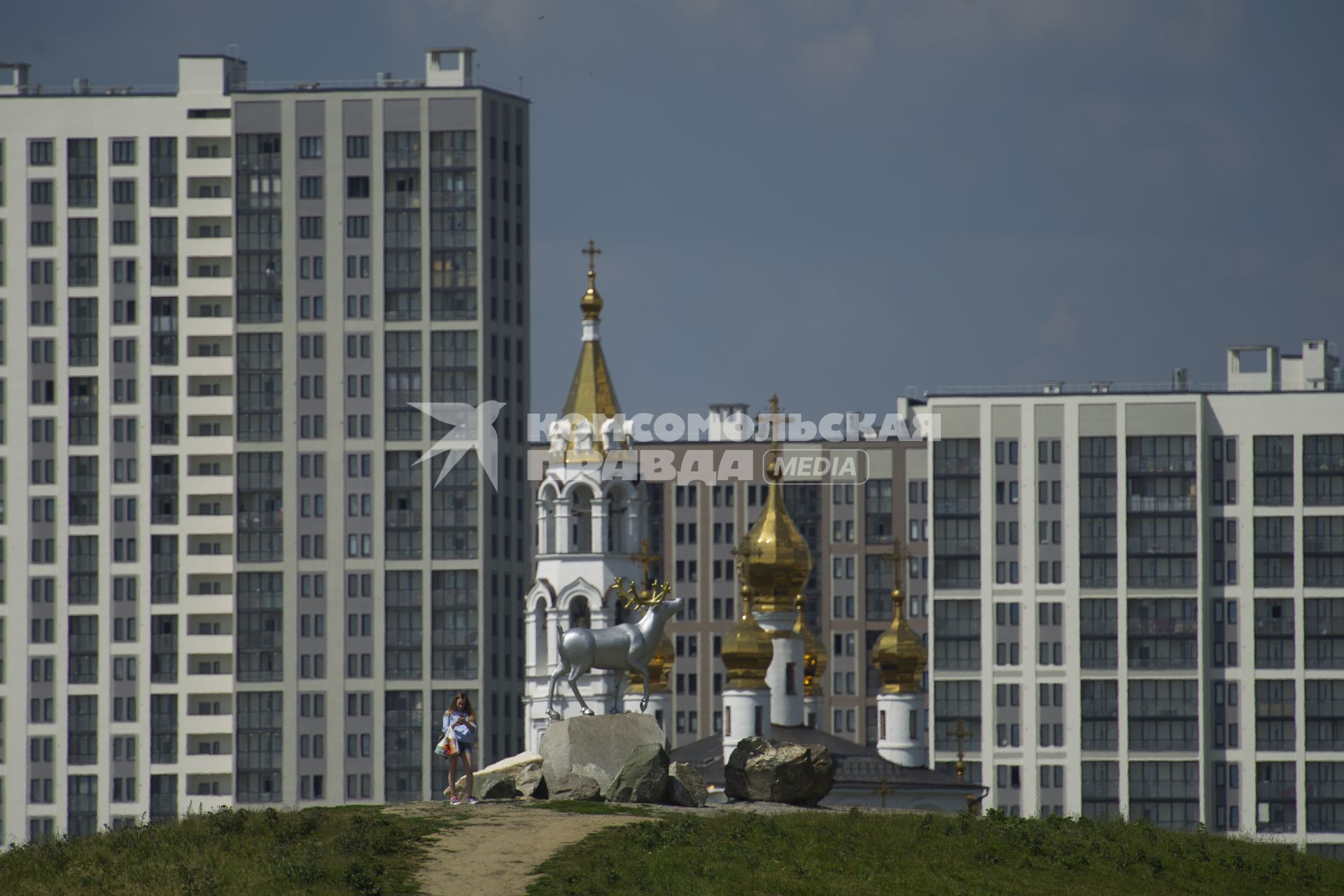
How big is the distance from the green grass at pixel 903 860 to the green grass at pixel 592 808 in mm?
1169

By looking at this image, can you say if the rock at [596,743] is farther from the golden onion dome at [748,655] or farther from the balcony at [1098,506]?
the balcony at [1098,506]

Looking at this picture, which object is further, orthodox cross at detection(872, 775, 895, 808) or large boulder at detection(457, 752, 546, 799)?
orthodox cross at detection(872, 775, 895, 808)

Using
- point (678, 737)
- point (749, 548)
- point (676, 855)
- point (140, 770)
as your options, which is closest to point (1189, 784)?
point (678, 737)

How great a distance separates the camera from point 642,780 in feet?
158

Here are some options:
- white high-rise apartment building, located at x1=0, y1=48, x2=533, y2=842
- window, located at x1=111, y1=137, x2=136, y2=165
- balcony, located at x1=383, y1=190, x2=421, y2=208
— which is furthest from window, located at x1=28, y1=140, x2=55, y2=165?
balcony, located at x1=383, y1=190, x2=421, y2=208

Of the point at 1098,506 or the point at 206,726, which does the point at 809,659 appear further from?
the point at 206,726

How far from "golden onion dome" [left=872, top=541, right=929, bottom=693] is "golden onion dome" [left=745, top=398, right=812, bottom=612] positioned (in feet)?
16.6

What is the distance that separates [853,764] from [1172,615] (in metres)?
45.9

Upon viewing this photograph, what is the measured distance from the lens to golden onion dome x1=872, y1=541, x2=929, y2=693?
3848 inches

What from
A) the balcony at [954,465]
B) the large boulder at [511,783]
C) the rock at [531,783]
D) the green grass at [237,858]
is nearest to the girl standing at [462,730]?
the large boulder at [511,783]

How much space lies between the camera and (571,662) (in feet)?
178

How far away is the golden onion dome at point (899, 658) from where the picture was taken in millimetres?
97750

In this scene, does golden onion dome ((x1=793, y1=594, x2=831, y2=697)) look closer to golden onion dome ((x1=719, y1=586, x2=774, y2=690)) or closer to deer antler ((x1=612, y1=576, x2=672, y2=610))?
golden onion dome ((x1=719, y1=586, x2=774, y2=690))

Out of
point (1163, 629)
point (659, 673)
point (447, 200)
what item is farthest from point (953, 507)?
point (659, 673)
